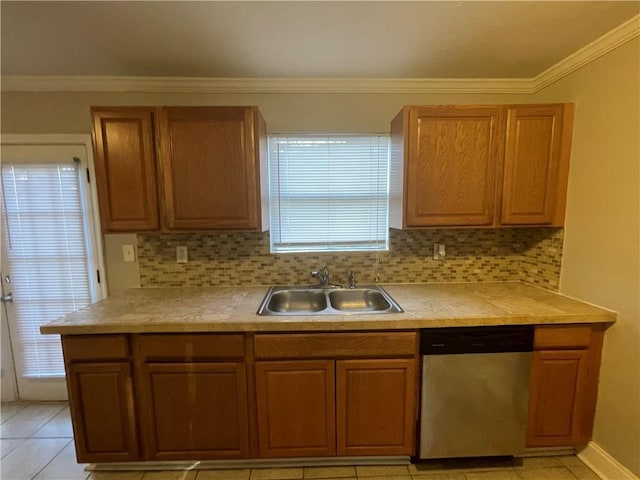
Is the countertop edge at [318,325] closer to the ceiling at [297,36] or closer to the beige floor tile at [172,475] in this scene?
the beige floor tile at [172,475]

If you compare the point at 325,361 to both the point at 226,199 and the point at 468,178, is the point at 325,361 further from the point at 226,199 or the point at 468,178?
the point at 468,178

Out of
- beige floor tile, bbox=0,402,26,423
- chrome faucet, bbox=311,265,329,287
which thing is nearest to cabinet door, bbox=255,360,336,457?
chrome faucet, bbox=311,265,329,287

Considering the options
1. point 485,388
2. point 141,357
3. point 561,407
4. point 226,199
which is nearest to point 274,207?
point 226,199

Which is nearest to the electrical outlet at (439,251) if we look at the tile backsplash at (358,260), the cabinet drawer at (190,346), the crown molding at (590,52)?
the tile backsplash at (358,260)

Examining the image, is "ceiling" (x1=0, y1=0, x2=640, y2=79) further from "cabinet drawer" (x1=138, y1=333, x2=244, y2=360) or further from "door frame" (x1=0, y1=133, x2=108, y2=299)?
"cabinet drawer" (x1=138, y1=333, x2=244, y2=360)

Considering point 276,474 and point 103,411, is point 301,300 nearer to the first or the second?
point 276,474

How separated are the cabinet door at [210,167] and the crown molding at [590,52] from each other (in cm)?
196

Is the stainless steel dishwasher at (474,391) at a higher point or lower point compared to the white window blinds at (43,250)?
lower

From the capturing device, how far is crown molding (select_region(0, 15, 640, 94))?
1.99m

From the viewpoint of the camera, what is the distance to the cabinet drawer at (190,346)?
1568 mm

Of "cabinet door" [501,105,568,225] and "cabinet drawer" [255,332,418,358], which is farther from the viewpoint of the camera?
"cabinet door" [501,105,568,225]

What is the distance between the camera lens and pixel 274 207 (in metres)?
2.22

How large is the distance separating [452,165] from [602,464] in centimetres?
191

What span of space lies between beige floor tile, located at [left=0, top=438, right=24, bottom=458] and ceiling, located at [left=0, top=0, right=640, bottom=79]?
2.42 meters
